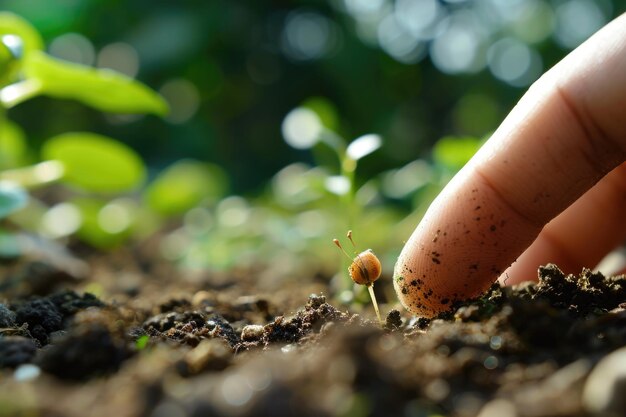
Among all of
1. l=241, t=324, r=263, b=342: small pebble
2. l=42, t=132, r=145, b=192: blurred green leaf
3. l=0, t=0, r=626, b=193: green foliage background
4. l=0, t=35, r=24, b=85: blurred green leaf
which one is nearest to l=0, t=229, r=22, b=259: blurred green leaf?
l=42, t=132, r=145, b=192: blurred green leaf

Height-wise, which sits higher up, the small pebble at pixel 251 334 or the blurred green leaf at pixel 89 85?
the blurred green leaf at pixel 89 85

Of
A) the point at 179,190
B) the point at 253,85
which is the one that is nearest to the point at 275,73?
the point at 253,85

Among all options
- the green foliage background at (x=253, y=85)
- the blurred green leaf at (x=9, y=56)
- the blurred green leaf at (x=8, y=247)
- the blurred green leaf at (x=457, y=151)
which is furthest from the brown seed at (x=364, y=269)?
the green foliage background at (x=253, y=85)

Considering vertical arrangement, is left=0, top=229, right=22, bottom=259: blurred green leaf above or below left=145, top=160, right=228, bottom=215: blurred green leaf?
below

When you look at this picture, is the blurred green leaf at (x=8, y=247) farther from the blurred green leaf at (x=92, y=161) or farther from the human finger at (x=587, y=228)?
the human finger at (x=587, y=228)

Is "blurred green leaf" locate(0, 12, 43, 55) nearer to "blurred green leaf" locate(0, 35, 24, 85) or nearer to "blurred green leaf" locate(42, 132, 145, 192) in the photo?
"blurred green leaf" locate(0, 35, 24, 85)

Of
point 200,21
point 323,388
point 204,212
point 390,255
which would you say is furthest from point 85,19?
point 323,388

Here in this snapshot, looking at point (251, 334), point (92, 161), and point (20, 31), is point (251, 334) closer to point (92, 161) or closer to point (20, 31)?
point (20, 31)

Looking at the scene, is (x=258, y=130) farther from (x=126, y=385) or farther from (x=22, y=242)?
(x=126, y=385)
